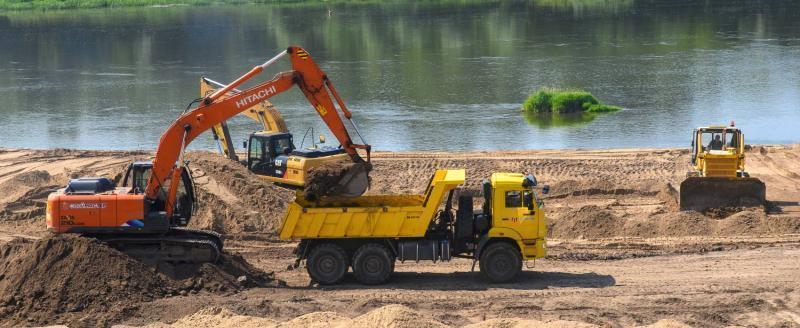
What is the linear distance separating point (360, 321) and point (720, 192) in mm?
12628

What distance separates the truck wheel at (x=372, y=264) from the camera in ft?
67.4

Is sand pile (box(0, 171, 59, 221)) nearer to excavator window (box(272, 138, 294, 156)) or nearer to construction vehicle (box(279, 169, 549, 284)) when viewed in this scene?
excavator window (box(272, 138, 294, 156))

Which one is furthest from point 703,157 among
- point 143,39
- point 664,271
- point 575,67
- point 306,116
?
point 143,39

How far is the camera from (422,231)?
66.7 feet

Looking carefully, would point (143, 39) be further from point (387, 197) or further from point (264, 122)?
point (387, 197)

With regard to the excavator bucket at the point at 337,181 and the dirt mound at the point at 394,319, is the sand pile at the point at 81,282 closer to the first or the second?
the excavator bucket at the point at 337,181

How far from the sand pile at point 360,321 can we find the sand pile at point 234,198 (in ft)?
24.2

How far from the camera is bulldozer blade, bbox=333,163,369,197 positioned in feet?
69.5

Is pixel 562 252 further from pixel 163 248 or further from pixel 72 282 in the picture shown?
pixel 72 282

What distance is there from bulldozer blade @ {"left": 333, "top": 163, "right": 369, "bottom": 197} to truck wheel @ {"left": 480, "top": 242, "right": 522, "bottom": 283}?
2.77 metres

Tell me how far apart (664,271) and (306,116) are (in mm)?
27191

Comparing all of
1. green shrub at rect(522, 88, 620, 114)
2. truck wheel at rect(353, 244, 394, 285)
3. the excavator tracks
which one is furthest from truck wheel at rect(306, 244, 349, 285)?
green shrub at rect(522, 88, 620, 114)

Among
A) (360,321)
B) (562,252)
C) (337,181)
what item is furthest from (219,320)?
(562,252)

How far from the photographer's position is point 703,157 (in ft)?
89.5
